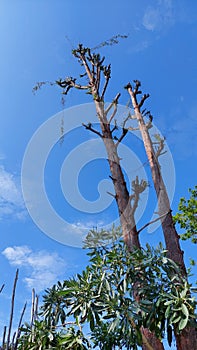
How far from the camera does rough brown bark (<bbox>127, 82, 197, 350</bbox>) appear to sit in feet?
9.93

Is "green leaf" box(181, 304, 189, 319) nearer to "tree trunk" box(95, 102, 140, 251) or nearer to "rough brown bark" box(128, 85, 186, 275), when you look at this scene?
"rough brown bark" box(128, 85, 186, 275)

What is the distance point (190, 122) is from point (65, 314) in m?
5.01

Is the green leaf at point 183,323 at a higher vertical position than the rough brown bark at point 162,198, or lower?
lower

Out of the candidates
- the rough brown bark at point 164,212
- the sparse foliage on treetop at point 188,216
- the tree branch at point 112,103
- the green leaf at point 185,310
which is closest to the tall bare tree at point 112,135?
the tree branch at point 112,103

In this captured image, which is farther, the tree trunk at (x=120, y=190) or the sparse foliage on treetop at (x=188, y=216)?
the sparse foliage on treetop at (x=188, y=216)

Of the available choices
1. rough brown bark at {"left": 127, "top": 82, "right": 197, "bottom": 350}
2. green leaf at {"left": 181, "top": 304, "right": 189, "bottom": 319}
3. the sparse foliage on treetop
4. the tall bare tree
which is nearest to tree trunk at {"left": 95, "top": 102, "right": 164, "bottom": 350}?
the tall bare tree

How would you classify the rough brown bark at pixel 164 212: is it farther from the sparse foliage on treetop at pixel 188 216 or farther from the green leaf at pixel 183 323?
the sparse foliage on treetop at pixel 188 216

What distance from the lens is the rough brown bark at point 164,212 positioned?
3.03 metres

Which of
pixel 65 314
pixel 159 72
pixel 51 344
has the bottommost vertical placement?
pixel 51 344

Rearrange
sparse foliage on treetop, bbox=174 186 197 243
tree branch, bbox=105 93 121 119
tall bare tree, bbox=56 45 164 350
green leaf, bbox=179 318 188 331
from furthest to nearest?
sparse foliage on treetop, bbox=174 186 197 243, tree branch, bbox=105 93 121 119, tall bare tree, bbox=56 45 164 350, green leaf, bbox=179 318 188 331

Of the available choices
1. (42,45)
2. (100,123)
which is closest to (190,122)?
(100,123)

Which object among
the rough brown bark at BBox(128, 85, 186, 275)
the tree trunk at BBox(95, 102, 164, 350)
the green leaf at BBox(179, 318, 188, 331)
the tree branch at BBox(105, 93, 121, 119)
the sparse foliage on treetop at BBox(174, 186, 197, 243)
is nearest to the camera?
the green leaf at BBox(179, 318, 188, 331)

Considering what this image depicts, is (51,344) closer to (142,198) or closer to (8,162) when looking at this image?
(142,198)

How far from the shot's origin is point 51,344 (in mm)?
2930
